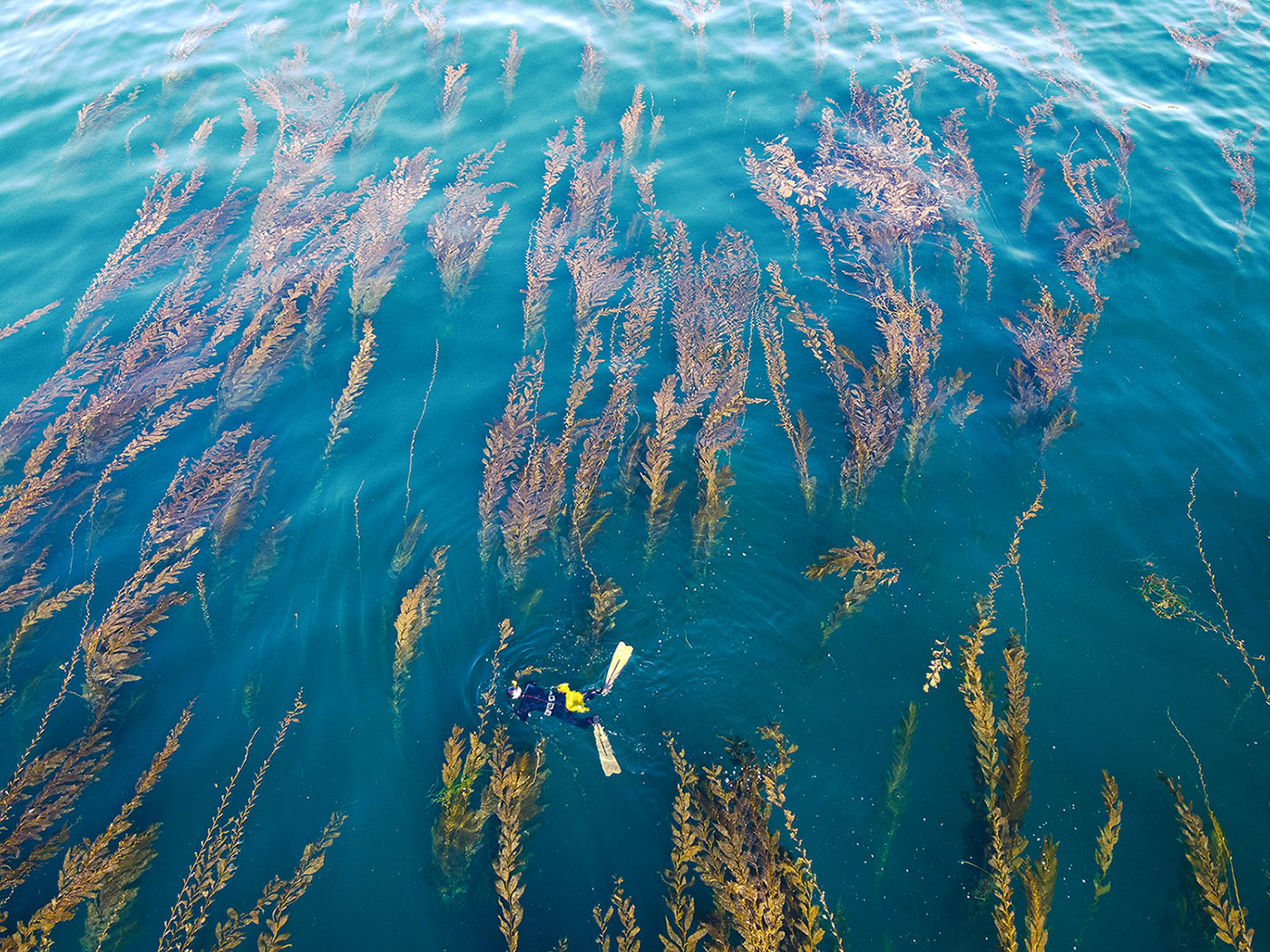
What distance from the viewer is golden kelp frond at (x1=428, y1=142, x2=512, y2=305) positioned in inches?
319

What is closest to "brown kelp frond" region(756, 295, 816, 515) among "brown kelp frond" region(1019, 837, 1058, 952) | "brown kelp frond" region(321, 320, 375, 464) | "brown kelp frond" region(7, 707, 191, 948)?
"brown kelp frond" region(1019, 837, 1058, 952)

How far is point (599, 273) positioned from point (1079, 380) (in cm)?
525

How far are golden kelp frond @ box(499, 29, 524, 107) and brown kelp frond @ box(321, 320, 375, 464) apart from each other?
207 inches

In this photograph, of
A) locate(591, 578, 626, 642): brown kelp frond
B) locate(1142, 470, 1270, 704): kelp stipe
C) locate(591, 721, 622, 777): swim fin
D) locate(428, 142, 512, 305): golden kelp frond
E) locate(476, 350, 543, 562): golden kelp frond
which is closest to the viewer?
locate(591, 721, 622, 777): swim fin

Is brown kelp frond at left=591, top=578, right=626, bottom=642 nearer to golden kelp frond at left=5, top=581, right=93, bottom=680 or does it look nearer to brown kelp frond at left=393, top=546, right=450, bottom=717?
brown kelp frond at left=393, top=546, right=450, bottom=717

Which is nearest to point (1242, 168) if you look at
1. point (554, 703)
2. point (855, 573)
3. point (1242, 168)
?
point (1242, 168)

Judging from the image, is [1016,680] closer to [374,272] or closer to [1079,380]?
[1079,380]

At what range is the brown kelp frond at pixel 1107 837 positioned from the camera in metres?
4.53

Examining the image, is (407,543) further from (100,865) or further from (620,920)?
(620,920)

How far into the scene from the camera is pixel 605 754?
5.05 meters

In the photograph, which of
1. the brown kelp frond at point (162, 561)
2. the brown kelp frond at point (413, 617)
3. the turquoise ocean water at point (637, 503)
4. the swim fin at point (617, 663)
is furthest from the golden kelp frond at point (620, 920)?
the brown kelp frond at point (162, 561)

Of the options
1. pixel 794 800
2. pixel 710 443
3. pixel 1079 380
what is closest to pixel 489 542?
pixel 710 443

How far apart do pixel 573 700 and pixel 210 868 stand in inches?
103

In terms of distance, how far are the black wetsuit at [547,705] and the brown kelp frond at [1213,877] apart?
4.08 meters
